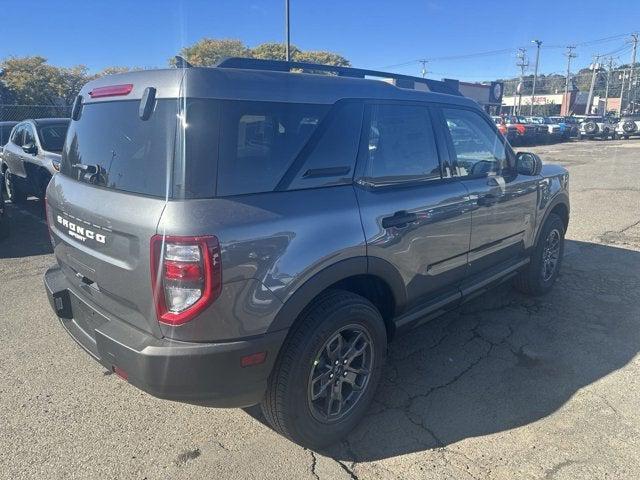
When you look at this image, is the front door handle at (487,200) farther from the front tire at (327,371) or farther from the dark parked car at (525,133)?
the dark parked car at (525,133)

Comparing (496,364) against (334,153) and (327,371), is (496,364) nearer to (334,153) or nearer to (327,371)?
(327,371)

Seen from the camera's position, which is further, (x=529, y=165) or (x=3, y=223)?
(x=3, y=223)

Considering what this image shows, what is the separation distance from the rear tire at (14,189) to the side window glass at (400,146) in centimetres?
799

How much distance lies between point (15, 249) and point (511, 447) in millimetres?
6321

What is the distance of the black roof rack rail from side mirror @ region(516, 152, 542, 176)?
820 mm

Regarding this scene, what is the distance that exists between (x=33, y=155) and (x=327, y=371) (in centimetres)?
728

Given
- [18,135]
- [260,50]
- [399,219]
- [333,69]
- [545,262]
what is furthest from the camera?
[260,50]

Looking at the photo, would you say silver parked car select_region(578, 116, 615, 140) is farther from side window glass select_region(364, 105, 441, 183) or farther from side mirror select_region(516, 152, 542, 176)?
side window glass select_region(364, 105, 441, 183)

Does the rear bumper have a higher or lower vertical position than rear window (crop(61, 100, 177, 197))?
lower

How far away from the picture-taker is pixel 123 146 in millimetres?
2455

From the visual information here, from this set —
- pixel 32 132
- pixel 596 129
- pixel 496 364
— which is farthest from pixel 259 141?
pixel 596 129

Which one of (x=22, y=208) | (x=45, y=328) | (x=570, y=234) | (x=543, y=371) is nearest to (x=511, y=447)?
(x=543, y=371)

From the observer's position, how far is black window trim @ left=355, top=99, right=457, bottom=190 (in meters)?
2.74

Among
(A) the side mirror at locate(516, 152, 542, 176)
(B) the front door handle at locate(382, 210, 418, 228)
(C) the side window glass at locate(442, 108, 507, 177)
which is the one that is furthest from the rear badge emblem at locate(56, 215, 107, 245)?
(A) the side mirror at locate(516, 152, 542, 176)
